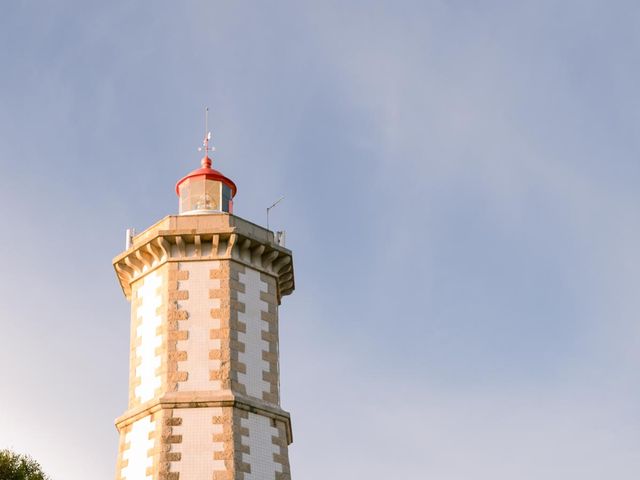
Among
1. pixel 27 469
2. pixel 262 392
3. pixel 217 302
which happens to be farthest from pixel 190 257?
pixel 27 469

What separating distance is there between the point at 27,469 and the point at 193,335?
38.7 ft

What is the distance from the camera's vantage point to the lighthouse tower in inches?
738

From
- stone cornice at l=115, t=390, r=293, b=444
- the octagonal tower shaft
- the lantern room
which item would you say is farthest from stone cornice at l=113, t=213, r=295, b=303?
stone cornice at l=115, t=390, r=293, b=444

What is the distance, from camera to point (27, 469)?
28.4 metres

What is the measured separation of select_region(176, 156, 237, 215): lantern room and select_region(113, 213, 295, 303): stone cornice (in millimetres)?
1830

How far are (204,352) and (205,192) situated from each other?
528 centimetres

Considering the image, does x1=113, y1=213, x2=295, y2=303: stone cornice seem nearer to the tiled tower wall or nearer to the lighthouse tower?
the lighthouse tower

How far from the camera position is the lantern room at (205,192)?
2327cm

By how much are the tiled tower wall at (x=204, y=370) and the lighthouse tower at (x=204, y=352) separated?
0.07ft

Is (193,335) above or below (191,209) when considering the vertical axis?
below

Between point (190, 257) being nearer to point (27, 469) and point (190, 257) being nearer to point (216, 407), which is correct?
point (216, 407)

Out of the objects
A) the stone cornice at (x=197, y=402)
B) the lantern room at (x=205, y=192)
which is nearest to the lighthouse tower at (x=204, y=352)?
the stone cornice at (x=197, y=402)

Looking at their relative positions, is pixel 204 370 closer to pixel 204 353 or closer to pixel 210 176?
pixel 204 353

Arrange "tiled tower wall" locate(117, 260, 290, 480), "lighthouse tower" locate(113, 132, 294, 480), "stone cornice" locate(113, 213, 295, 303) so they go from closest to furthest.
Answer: "tiled tower wall" locate(117, 260, 290, 480), "lighthouse tower" locate(113, 132, 294, 480), "stone cornice" locate(113, 213, 295, 303)
